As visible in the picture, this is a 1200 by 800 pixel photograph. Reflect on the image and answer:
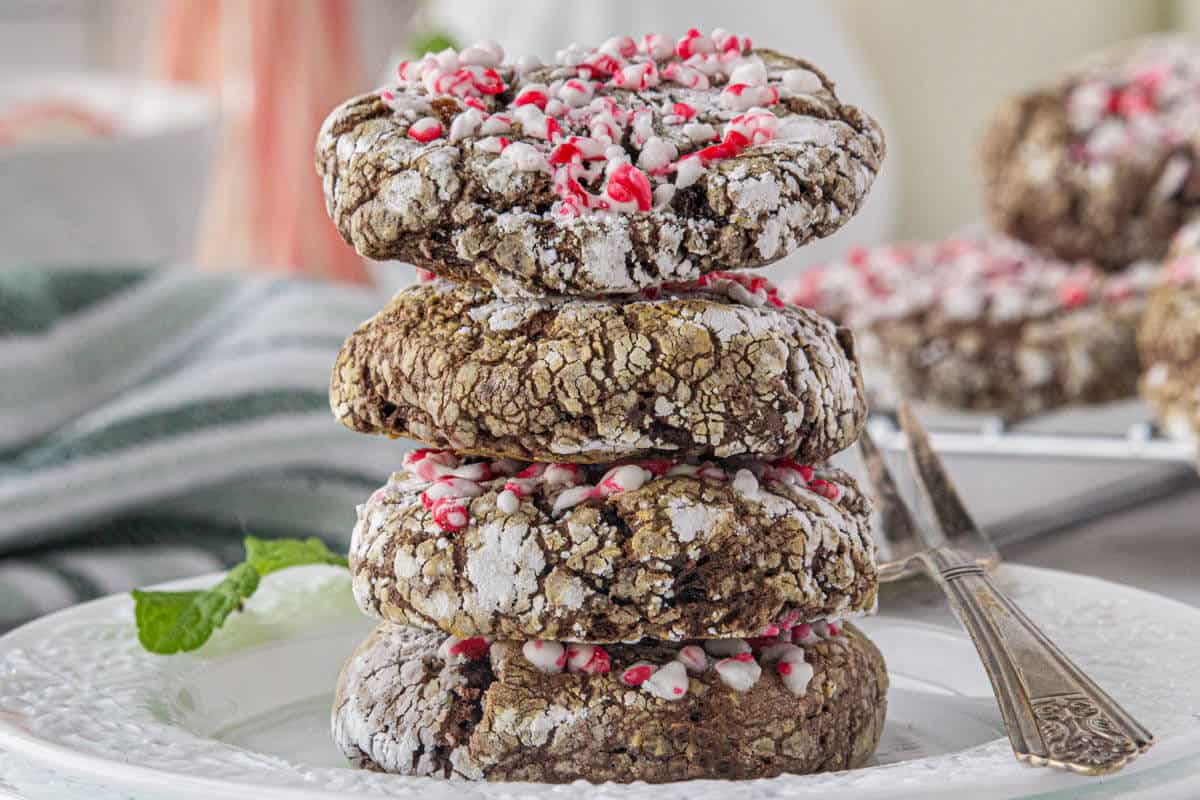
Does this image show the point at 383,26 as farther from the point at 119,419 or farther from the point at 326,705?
the point at 326,705

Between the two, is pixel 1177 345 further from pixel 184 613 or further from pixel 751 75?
pixel 184 613

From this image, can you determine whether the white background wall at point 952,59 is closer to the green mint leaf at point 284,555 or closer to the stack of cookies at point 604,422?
the green mint leaf at point 284,555

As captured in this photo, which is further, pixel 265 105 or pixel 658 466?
pixel 265 105

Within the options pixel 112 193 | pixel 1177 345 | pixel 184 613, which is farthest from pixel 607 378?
pixel 112 193

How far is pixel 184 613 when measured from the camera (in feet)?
3.50

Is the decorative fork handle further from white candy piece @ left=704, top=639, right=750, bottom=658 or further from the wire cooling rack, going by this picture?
the wire cooling rack

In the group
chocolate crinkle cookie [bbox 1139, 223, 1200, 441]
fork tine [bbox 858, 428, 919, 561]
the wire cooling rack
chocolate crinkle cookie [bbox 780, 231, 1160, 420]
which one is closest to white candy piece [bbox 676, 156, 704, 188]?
fork tine [bbox 858, 428, 919, 561]

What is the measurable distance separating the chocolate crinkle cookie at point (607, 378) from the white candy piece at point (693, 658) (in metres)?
0.11

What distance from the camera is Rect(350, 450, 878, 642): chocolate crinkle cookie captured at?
821 mm

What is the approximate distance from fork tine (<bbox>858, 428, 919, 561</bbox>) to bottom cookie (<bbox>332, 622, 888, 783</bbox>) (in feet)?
0.91

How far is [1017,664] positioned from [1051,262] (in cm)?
157

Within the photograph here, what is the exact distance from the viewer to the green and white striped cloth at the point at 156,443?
161cm

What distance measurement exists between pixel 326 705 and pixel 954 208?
10.1ft

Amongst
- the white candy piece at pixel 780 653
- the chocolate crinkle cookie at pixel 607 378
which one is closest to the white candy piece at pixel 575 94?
the chocolate crinkle cookie at pixel 607 378
